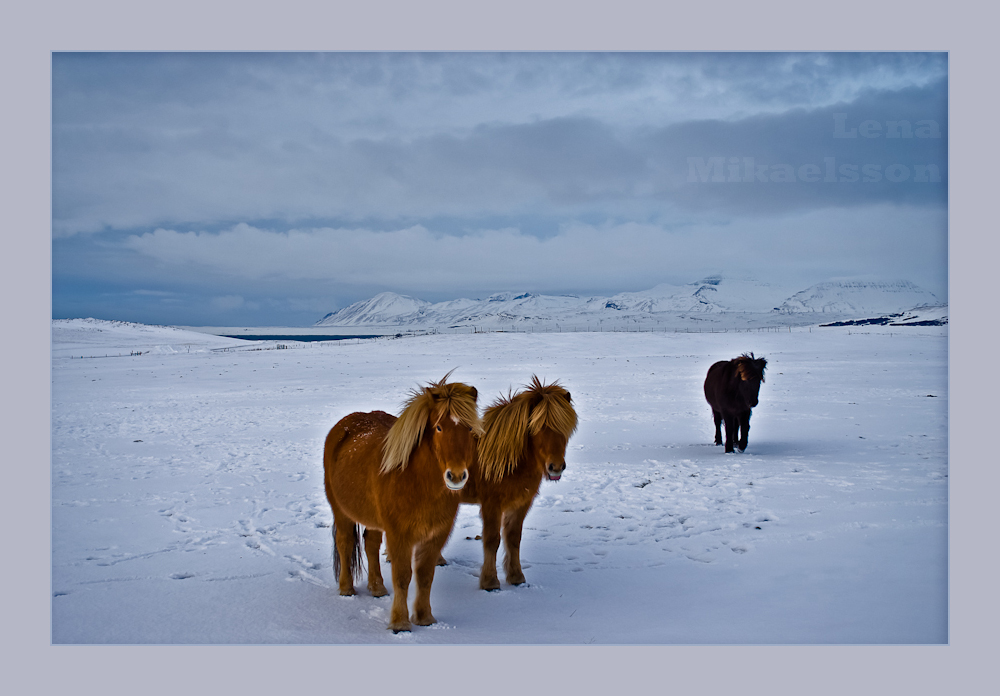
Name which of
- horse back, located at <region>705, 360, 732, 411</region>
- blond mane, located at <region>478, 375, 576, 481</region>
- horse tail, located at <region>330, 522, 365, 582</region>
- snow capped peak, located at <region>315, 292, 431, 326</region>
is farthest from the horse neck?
horse back, located at <region>705, 360, 732, 411</region>

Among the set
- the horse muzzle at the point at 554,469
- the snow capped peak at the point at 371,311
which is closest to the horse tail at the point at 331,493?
the horse muzzle at the point at 554,469

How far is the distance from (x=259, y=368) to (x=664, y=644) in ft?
58.2

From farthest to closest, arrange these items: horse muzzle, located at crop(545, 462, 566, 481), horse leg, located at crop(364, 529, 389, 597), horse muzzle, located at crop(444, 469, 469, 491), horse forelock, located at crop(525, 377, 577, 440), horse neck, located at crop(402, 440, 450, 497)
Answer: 1. horse leg, located at crop(364, 529, 389, 597)
2. horse forelock, located at crop(525, 377, 577, 440)
3. horse muzzle, located at crop(545, 462, 566, 481)
4. horse neck, located at crop(402, 440, 450, 497)
5. horse muzzle, located at crop(444, 469, 469, 491)

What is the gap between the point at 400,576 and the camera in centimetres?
347

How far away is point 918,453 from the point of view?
7125 millimetres

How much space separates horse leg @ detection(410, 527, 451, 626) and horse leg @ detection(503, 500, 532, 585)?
0.75 metres

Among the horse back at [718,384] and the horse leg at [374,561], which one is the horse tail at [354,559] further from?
the horse back at [718,384]

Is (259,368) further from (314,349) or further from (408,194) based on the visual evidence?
(408,194)

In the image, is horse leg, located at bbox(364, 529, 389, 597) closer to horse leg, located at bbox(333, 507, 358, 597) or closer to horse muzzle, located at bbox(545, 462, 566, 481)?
horse leg, located at bbox(333, 507, 358, 597)

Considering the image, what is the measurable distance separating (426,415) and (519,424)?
78 centimetres

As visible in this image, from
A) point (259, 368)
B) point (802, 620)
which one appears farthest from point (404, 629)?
point (259, 368)

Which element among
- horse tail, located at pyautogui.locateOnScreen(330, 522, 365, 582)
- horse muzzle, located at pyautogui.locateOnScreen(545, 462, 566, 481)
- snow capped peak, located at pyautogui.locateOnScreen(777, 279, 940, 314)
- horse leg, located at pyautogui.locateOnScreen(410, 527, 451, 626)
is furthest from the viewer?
snow capped peak, located at pyautogui.locateOnScreen(777, 279, 940, 314)

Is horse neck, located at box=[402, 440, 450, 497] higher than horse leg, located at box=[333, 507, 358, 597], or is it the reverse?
horse neck, located at box=[402, 440, 450, 497]

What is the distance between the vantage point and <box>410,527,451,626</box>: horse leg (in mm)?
3543
